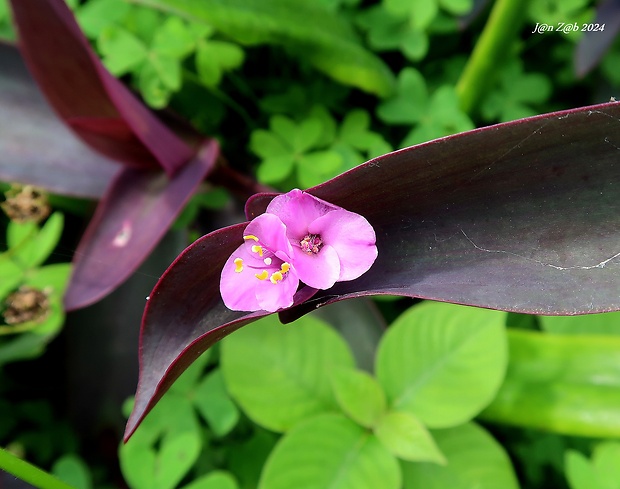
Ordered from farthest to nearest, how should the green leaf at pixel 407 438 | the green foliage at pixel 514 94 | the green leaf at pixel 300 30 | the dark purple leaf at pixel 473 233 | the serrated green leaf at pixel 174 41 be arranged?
the green foliage at pixel 514 94 → the serrated green leaf at pixel 174 41 → the green leaf at pixel 300 30 → the green leaf at pixel 407 438 → the dark purple leaf at pixel 473 233

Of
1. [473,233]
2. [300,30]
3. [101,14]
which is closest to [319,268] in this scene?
[473,233]

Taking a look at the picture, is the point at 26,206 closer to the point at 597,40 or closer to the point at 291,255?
the point at 291,255

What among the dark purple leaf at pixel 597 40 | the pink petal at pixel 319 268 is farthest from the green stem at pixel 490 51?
the pink petal at pixel 319 268

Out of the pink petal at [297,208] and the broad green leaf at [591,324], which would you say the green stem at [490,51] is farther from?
the pink petal at [297,208]

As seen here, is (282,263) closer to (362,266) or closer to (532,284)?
(362,266)

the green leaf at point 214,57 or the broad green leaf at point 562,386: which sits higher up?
the green leaf at point 214,57

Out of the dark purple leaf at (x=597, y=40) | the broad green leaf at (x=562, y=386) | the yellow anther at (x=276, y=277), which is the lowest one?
the broad green leaf at (x=562, y=386)

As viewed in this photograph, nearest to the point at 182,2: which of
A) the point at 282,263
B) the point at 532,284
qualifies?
the point at 282,263
